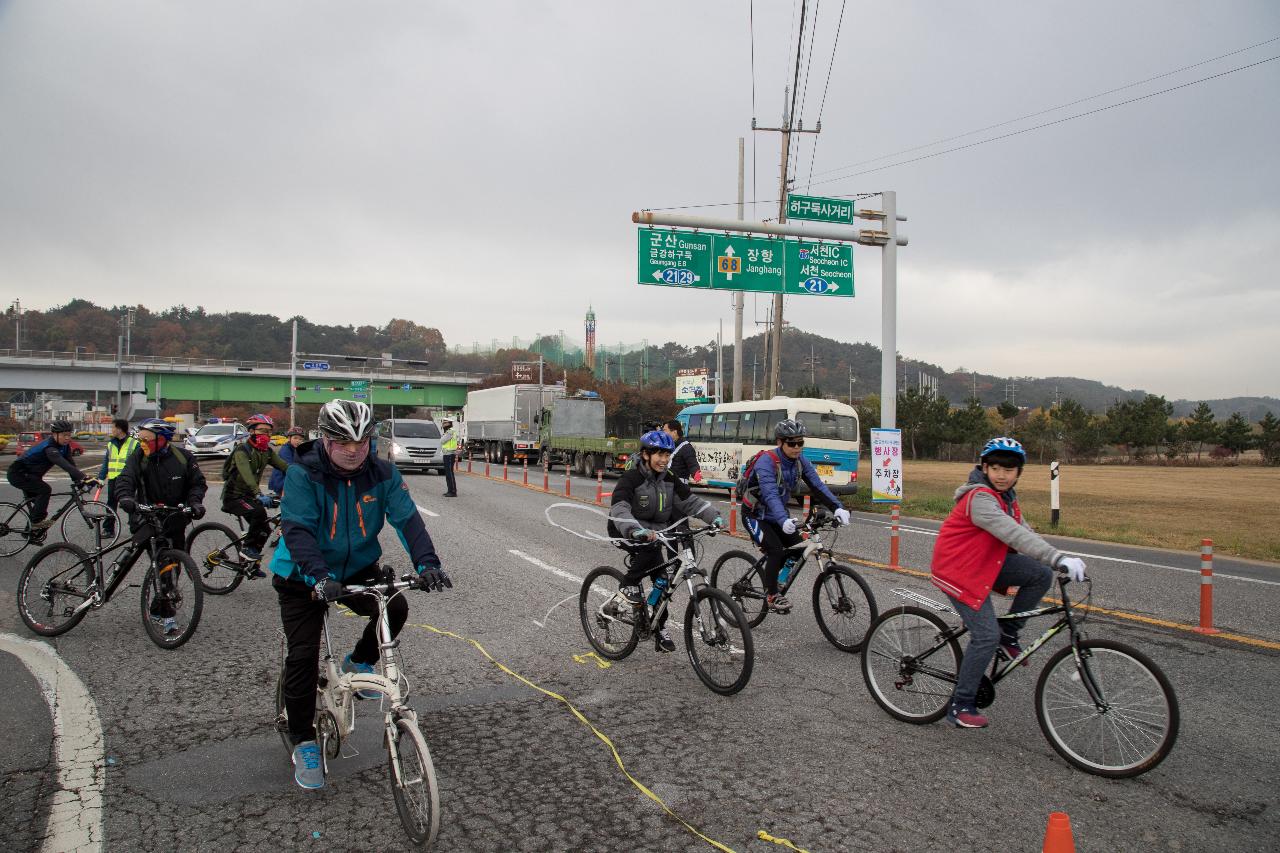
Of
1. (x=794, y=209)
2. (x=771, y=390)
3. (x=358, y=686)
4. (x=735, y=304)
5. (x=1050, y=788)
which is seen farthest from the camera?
(x=735, y=304)

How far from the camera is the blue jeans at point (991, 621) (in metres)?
4.28

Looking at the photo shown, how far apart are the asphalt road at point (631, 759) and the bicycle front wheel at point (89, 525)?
47.9 inches

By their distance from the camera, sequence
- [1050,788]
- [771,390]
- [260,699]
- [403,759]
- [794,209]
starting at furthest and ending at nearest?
1. [771,390]
2. [794,209]
3. [260,699]
4. [1050,788]
5. [403,759]

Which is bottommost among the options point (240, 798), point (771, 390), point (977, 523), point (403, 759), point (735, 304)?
point (240, 798)

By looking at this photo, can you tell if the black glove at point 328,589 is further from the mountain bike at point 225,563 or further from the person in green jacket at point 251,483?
the person in green jacket at point 251,483

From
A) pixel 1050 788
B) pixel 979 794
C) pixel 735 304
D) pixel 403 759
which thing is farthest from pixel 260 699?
pixel 735 304

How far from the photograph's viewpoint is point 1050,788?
12.7ft

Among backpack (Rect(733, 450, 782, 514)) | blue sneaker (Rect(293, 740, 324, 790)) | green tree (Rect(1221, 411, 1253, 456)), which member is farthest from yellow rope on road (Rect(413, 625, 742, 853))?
green tree (Rect(1221, 411, 1253, 456))

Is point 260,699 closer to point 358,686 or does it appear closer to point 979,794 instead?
point 358,686

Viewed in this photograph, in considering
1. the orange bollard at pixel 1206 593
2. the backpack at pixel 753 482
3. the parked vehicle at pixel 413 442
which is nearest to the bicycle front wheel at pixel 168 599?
the backpack at pixel 753 482

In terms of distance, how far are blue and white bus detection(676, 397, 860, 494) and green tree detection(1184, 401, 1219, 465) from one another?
52.9 meters

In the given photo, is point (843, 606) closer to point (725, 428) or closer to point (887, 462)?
point (887, 462)

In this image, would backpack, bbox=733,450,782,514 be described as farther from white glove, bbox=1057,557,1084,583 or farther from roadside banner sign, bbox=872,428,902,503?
roadside banner sign, bbox=872,428,902,503

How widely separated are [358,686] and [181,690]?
8.03 ft
